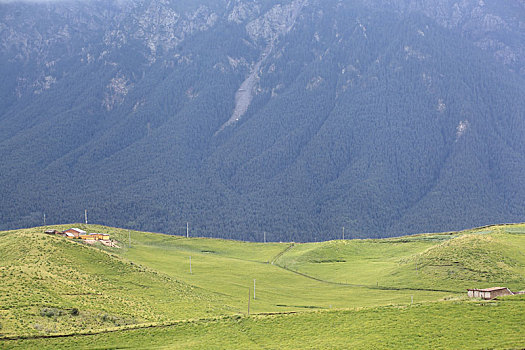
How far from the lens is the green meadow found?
7206cm

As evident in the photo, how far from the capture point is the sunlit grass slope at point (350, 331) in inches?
2638

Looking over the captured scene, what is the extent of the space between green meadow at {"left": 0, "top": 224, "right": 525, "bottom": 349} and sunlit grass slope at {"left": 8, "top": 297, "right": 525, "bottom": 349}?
0.65ft

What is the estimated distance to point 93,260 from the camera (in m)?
113

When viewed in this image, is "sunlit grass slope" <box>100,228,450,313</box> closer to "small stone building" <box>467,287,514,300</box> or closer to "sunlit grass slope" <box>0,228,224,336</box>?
"sunlit grass slope" <box>0,228,224,336</box>

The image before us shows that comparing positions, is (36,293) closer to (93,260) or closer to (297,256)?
(93,260)

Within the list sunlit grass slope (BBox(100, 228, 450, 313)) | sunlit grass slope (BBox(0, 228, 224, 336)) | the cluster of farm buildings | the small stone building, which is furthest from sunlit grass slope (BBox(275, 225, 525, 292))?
the cluster of farm buildings

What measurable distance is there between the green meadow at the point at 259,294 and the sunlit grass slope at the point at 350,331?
7.8 inches

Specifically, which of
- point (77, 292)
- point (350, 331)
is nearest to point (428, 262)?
point (350, 331)

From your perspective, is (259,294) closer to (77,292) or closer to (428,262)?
(428,262)

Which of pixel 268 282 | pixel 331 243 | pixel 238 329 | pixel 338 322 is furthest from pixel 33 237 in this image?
pixel 331 243

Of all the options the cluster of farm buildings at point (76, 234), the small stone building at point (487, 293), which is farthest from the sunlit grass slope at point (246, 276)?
the small stone building at point (487, 293)

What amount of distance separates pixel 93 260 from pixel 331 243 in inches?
2907

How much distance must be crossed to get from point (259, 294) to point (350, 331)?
45986 mm

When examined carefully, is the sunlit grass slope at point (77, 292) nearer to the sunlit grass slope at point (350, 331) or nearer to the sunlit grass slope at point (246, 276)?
the sunlit grass slope at point (350, 331)
